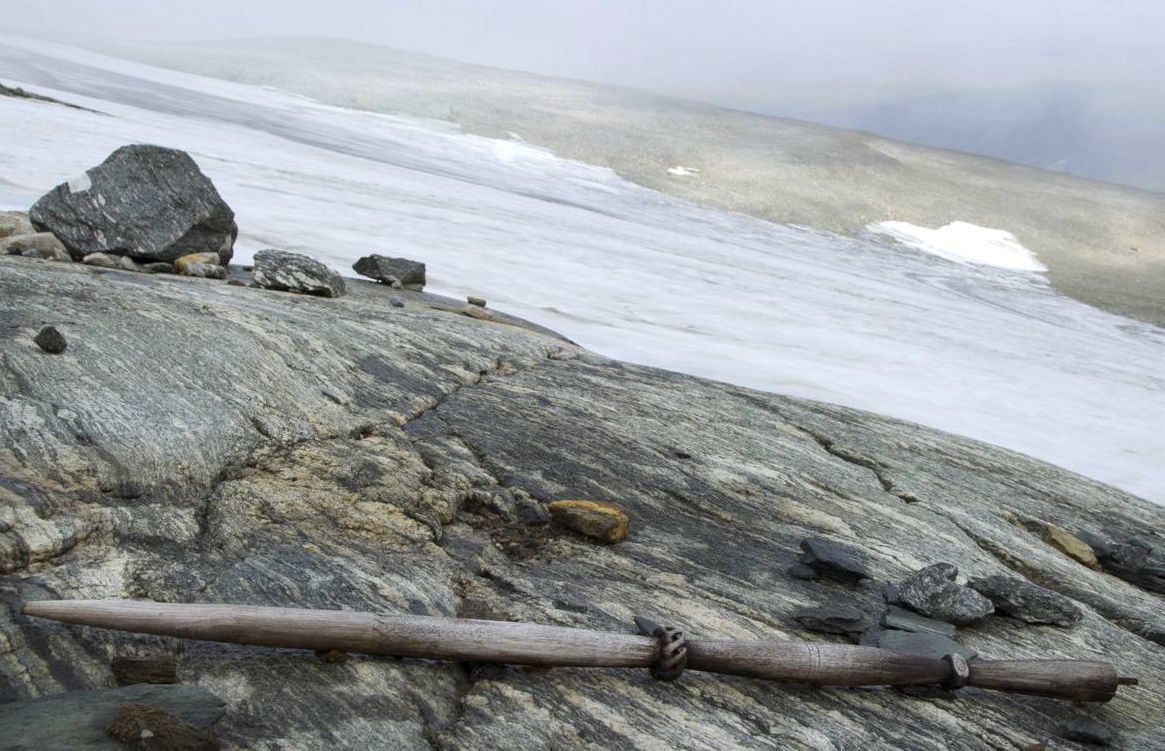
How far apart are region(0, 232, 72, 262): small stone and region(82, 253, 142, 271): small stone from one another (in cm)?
20

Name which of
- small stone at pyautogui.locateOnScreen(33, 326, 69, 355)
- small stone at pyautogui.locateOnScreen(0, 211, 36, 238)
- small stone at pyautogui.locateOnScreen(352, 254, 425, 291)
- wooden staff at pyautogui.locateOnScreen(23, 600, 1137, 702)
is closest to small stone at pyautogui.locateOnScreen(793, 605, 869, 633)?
wooden staff at pyautogui.locateOnScreen(23, 600, 1137, 702)

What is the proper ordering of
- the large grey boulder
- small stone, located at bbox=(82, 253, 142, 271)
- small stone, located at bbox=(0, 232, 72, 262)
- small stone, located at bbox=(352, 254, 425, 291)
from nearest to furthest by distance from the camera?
small stone, located at bbox=(0, 232, 72, 262)
small stone, located at bbox=(82, 253, 142, 271)
the large grey boulder
small stone, located at bbox=(352, 254, 425, 291)

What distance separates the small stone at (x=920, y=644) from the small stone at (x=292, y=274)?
601 cm

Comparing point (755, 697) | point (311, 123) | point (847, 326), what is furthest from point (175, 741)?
point (311, 123)

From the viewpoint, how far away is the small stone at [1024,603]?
5.84 metres

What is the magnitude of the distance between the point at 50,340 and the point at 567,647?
3349 mm

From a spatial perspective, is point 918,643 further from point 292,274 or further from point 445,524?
point 292,274

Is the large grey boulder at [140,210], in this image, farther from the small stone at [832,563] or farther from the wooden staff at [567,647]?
the small stone at [832,563]

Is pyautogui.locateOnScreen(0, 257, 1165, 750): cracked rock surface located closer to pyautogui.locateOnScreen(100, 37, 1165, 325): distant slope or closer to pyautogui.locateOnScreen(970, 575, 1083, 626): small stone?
pyautogui.locateOnScreen(970, 575, 1083, 626): small stone

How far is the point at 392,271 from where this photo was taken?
37.4ft

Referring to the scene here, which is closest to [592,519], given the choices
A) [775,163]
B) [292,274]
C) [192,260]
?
[292,274]

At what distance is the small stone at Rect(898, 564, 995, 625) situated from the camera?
548 centimetres

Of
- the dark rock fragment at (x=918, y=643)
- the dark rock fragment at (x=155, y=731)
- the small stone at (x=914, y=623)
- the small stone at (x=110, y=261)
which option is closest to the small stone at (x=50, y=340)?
the dark rock fragment at (x=155, y=731)

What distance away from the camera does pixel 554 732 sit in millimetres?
3967
